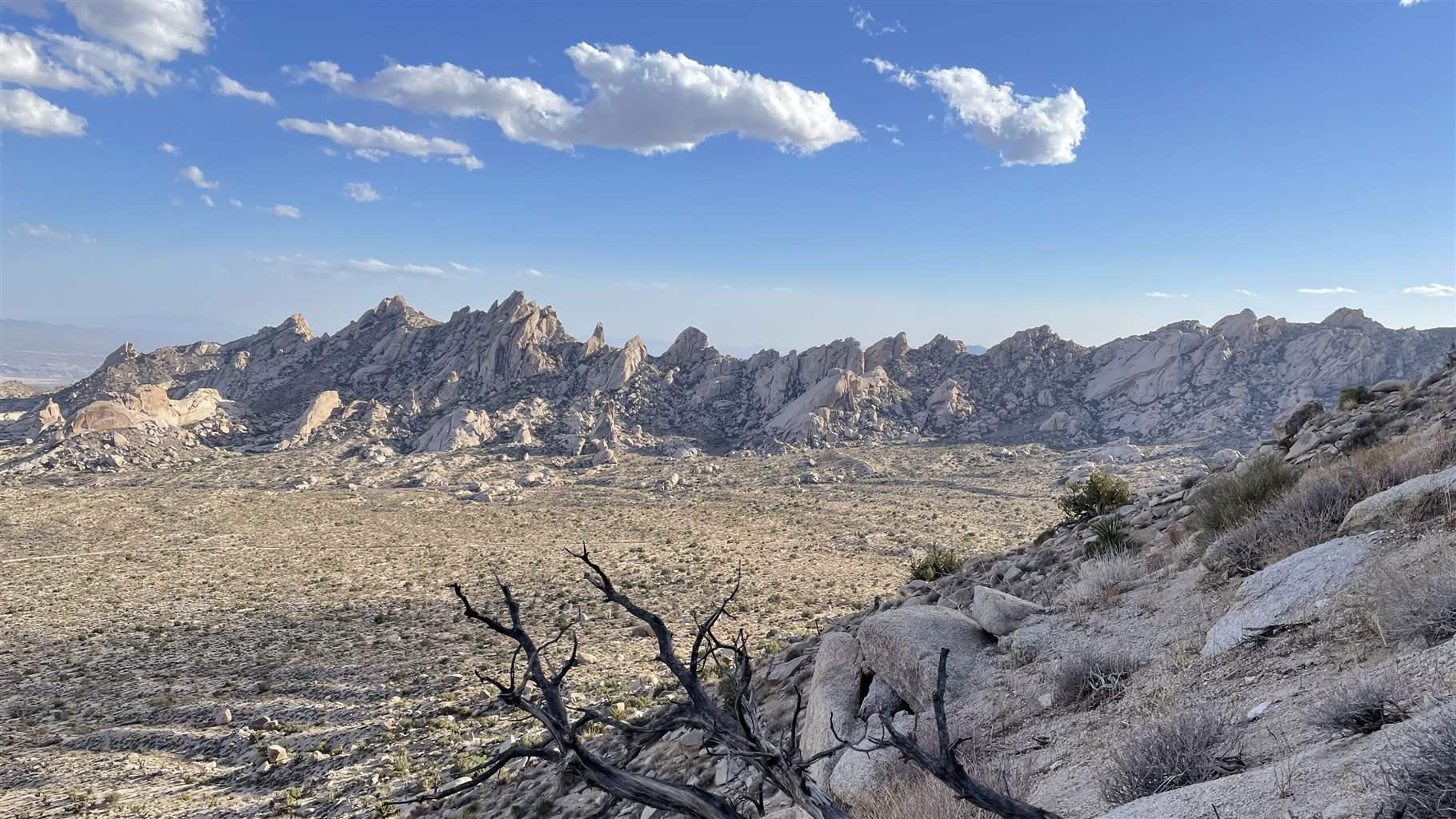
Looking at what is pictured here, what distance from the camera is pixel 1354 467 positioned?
322 inches

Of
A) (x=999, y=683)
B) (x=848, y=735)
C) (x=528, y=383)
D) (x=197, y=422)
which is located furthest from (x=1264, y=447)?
(x=197, y=422)

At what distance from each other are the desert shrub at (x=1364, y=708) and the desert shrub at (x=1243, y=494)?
222 inches

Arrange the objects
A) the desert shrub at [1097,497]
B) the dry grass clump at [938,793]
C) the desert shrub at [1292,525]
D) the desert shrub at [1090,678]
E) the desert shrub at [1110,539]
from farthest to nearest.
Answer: the desert shrub at [1097,497] → the desert shrub at [1110,539] → the desert shrub at [1292,525] → the desert shrub at [1090,678] → the dry grass clump at [938,793]

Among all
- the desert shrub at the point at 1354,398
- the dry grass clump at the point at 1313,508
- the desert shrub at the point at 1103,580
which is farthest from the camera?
the desert shrub at the point at 1354,398

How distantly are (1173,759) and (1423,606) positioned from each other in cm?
218

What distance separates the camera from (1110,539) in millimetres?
11680

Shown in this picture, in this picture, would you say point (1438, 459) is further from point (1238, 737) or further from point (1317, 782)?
point (1317, 782)

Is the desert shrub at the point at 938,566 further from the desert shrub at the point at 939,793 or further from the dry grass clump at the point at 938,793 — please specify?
the dry grass clump at the point at 938,793

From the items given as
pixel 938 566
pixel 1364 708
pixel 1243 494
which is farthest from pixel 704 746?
pixel 938 566

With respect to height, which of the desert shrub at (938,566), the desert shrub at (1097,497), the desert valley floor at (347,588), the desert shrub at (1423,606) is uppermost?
the desert shrub at (1423,606)

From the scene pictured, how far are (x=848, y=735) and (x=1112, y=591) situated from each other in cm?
448

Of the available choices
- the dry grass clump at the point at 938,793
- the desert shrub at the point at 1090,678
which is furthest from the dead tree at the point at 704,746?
the desert shrub at the point at 1090,678

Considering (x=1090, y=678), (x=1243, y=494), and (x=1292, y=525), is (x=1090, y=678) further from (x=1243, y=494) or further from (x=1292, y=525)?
(x=1243, y=494)

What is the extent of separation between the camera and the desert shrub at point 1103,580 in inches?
340
